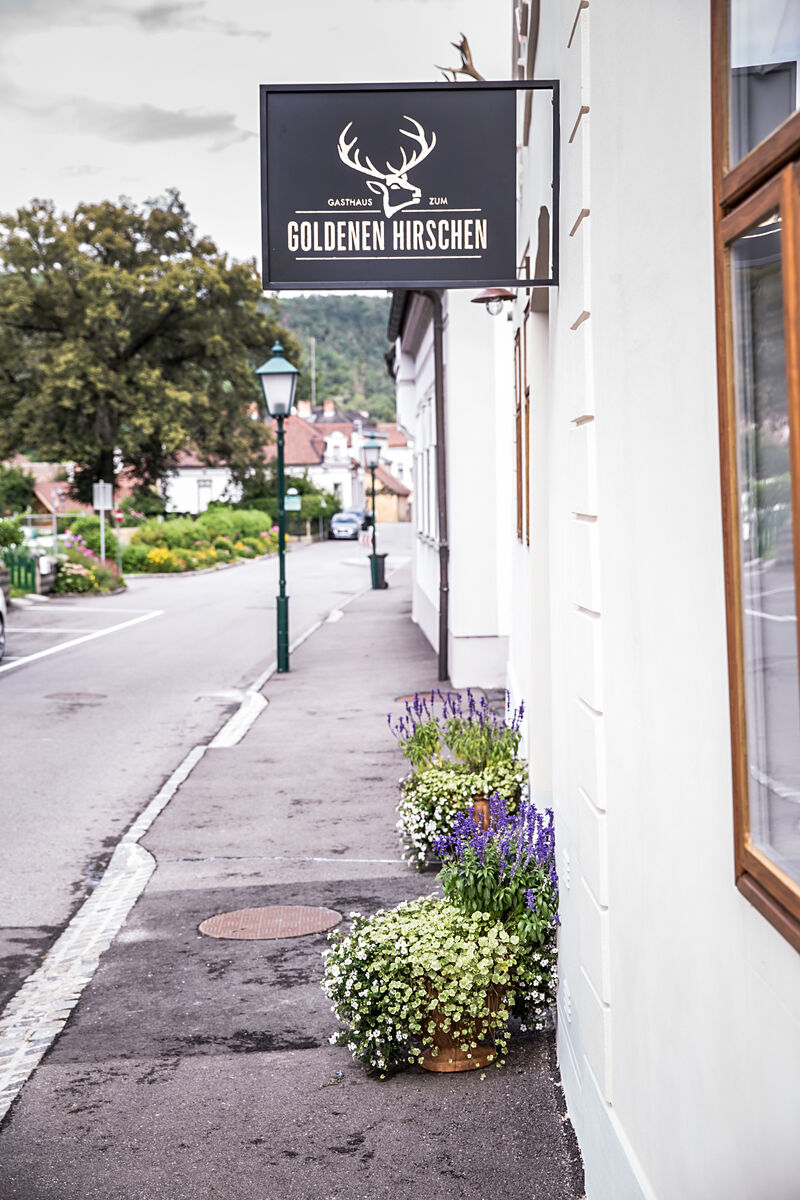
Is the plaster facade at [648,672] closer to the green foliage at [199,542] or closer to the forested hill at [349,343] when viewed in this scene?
the green foliage at [199,542]

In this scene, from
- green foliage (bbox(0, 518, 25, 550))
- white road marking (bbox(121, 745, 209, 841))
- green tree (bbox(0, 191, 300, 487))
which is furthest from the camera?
green tree (bbox(0, 191, 300, 487))

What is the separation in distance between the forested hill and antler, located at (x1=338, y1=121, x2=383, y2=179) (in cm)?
14930

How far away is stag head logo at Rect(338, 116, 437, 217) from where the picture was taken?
4859 millimetres

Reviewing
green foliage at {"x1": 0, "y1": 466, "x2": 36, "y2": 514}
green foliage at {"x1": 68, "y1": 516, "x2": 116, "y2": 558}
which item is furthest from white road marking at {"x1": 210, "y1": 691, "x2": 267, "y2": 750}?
green foliage at {"x1": 0, "y1": 466, "x2": 36, "y2": 514}

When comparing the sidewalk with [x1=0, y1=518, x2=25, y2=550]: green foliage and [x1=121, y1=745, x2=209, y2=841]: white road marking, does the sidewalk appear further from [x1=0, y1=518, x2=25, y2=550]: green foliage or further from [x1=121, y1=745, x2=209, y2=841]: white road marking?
[x1=0, y1=518, x2=25, y2=550]: green foliage

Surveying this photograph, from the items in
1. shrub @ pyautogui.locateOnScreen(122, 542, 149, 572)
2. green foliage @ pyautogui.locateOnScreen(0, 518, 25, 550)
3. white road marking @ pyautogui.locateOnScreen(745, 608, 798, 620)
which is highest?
green foliage @ pyautogui.locateOnScreen(0, 518, 25, 550)

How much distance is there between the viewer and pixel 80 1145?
466 cm

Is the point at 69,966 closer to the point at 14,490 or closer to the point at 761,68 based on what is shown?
the point at 761,68

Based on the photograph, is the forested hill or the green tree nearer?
the green tree

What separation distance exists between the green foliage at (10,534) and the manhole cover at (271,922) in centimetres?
2951

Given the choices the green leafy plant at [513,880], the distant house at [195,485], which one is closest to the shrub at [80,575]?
the green leafy plant at [513,880]

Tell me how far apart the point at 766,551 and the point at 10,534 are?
35153 mm

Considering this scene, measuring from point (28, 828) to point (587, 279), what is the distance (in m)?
7.18

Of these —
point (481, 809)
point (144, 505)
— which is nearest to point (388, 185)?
point (481, 809)
